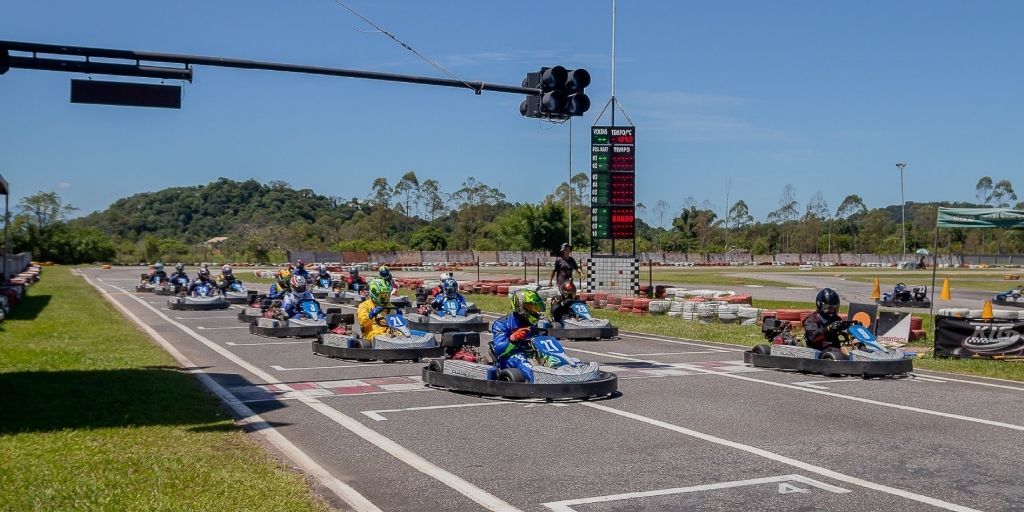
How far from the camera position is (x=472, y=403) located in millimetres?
10375

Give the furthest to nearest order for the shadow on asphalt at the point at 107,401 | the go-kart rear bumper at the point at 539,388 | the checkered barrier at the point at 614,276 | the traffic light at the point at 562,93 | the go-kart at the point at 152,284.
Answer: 1. the go-kart at the point at 152,284
2. the checkered barrier at the point at 614,276
3. the traffic light at the point at 562,93
4. the go-kart rear bumper at the point at 539,388
5. the shadow on asphalt at the point at 107,401

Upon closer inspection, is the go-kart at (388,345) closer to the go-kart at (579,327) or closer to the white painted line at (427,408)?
the white painted line at (427,408)

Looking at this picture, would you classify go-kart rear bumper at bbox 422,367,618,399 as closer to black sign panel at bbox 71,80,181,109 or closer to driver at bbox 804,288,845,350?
driver at bbox 804,288,845,350

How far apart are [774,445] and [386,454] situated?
10.9 ft

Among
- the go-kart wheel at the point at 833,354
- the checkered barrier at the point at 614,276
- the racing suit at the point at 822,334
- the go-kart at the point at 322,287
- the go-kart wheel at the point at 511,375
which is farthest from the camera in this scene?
the go-kart at the point at 322,287

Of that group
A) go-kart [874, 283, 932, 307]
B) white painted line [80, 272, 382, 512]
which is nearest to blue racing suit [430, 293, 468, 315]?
white painted line [80, 272, 382, 512]

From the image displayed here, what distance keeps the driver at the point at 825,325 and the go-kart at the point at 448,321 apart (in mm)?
8378

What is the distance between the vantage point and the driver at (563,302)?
1830cm

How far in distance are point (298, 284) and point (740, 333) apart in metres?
9.06

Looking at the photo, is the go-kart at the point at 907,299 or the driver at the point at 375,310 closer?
the driver at the point at 375,310

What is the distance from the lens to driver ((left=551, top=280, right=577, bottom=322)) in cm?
1830

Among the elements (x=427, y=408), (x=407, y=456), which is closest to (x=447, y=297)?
(x=427, y=408)

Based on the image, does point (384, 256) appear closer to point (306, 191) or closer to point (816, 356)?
point (816, 356)

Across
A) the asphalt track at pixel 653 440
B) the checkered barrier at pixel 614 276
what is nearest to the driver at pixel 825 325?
the asphalt track at pixel 653 440
